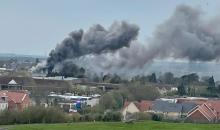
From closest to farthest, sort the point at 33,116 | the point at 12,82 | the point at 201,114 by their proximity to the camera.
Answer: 1. the point at 33,116
2. the point at 201,114
3. the point at 12,82

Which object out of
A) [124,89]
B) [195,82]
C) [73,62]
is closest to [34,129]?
[124,89]

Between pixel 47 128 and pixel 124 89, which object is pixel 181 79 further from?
pixel 47 128

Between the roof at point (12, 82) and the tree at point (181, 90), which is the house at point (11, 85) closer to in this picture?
the roof at point (12, 82)

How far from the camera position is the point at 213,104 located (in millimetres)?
58406

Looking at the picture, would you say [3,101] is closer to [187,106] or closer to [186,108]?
[186,108]

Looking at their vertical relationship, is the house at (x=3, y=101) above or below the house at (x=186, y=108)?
above

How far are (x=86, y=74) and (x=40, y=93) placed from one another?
28400mm

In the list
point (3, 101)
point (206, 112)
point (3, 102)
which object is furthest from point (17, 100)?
point (206, 112)

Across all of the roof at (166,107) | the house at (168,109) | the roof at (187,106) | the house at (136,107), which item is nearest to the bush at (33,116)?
the house at (136,107)

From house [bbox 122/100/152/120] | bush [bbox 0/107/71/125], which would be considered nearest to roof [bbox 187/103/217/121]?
house [bbox 122/100/152/120]

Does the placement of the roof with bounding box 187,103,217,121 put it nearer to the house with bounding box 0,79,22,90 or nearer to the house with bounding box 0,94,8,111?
the house with bounding box 0,94,8,111

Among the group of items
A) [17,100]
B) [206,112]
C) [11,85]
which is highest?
[11,85]

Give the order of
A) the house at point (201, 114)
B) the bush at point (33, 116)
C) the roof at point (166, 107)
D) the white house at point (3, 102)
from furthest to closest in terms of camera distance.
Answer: the roof at point (166, 107) → the house at point (201, 114) → the white house at point (3, 102) → the bush at point (33, 116)

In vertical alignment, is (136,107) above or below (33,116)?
above
